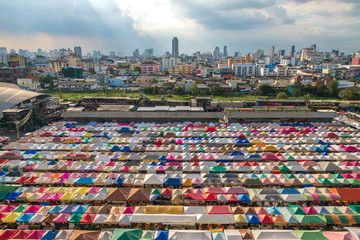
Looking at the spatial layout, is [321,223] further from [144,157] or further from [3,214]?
[3,214]

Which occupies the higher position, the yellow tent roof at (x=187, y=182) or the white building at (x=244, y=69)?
the white building at (x=244, y=69)

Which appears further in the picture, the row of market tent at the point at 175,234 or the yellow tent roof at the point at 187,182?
the yellow tent roof at the point at 187,182

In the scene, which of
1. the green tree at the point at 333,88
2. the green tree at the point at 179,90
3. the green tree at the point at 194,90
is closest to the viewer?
the green tree at the point at 333,88

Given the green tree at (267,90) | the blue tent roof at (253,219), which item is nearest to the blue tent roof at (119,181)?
the blue tent roof at (253,219)

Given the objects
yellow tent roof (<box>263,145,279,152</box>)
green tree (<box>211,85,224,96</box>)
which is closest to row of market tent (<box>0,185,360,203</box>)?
yellow tent roof (<box>263,145,279,152</box>)

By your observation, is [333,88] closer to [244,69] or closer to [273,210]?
[244,69]

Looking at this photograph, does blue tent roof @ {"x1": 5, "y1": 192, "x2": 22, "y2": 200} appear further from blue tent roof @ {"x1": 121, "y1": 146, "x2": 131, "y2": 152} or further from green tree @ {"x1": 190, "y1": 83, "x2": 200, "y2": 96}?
green tree @ {"x1": 190, "y1": 83, "x2": 200, "y2": 96}

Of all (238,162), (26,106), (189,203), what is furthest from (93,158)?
(26,106)

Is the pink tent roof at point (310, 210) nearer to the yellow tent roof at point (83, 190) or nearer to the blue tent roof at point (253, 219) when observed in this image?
the blue tent roof at point (253, 219)

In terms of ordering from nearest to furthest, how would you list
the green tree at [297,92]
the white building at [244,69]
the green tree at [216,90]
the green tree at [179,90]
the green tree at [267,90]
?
the green tree at [297,92], the green tree at [216,90], the green tree at [267,90], the green tree at [179,90], the white building at [244,69]
